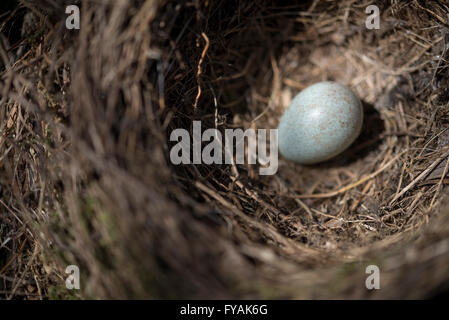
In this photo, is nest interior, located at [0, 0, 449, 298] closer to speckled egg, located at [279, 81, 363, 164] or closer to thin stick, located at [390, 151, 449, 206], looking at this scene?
thin stick, located at [390, 151, 449, 206]

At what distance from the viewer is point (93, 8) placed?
1.50m

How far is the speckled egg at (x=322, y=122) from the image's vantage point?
6.07 feet

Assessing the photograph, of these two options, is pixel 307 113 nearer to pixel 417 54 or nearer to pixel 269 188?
pixel 269 188

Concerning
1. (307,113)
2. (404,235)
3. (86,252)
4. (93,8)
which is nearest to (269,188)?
(307,113)

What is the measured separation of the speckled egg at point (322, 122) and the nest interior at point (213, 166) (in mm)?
282

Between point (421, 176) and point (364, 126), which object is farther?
point (364, 126)

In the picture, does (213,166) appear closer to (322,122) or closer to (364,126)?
(322,122)

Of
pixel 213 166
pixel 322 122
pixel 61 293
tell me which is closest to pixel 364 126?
pixel 322 122

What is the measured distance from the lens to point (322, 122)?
73.2 inches

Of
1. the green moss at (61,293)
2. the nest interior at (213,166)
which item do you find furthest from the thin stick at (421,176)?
the green moss at (61,293)

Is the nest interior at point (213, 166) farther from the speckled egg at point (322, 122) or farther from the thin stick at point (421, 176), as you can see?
the speckled egg at point (322, 122)

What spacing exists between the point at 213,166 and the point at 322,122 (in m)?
0.64

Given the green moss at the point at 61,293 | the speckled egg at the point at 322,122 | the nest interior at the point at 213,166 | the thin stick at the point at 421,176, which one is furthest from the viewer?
the speckled egg at the point at 322,122

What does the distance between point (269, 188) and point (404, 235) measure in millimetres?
783
